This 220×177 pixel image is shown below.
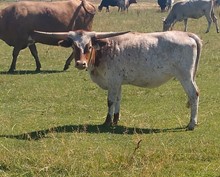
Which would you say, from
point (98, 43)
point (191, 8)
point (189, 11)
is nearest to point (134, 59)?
point (98, 43)

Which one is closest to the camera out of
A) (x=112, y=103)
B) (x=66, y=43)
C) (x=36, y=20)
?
(x=66, y=43)

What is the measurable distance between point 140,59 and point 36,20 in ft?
24.2

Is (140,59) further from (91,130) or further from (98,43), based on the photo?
(91,130)

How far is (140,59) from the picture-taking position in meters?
9.84

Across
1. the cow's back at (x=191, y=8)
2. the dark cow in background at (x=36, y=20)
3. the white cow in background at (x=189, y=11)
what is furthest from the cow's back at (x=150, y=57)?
the cow's back at (x=191, y=8)

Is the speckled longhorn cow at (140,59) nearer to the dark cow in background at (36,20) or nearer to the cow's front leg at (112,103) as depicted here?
the cow's front leg at (112,103)

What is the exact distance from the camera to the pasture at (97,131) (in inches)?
304

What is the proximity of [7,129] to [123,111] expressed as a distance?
2409 millimetres

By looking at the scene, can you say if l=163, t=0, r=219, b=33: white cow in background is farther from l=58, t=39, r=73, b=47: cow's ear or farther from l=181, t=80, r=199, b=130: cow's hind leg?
l=58, t=39, r=73, b=47: cow's ear

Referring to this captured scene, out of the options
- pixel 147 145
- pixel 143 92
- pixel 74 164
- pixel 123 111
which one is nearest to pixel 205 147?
pixel 147 145

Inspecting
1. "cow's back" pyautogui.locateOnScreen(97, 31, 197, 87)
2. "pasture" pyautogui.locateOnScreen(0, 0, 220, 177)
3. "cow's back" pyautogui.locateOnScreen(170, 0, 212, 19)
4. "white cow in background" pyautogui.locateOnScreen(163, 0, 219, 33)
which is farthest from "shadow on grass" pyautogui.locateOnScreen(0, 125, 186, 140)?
"cow's back" pyautogui.locateOnScreen(170, 0, 212, 19)

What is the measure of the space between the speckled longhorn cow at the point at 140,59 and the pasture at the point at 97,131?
66cm

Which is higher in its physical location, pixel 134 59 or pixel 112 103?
pixel 134 59

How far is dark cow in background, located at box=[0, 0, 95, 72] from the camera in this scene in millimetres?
16625
